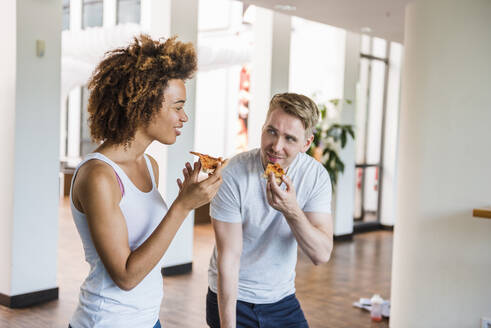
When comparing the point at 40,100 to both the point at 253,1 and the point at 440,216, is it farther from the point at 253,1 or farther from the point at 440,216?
the point at 440,216

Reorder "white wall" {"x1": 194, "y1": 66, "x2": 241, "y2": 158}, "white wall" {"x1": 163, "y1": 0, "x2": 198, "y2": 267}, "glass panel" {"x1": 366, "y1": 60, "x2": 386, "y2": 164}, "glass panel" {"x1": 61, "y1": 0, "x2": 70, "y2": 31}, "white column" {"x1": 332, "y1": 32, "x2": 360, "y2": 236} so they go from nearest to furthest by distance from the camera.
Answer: "white wall" {"x1": 163, "y1": 0, "x2": 198, "y2": 267}
"white column" {"x1": 332, "y1": 32, "x2": 360, "y2": 236}
"glass panel" {"x1": 366, "y1": 60, "x2": 386, "y2": 164}
"white wall" {"x1": 194, "y1": 66, "x2": 241, "y2": 158}
"glass panel" {"x1": 61, "y1": 0, "x2": 70, "y2": 31}

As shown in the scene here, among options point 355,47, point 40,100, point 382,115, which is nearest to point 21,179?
point 40,100

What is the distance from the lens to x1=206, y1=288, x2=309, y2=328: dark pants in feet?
6.91

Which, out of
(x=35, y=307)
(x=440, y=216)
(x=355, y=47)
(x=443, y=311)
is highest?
(x=355, y=47)

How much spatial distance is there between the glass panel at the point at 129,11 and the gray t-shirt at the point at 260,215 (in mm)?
10412

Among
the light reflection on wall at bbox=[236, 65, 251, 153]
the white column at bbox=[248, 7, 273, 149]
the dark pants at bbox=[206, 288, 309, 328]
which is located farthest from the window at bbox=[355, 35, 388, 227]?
the dark pants at bbox=[206, 288, 309, 328]

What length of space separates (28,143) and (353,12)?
3870 millimetres

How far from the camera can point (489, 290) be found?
11.8 feet

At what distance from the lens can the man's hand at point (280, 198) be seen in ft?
6.25

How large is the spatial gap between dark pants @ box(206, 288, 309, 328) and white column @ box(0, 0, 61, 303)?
9.61 feet

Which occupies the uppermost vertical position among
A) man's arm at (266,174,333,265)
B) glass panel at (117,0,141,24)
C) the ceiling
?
glass panel at (117,0,141,24)

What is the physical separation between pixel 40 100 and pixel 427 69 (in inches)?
122

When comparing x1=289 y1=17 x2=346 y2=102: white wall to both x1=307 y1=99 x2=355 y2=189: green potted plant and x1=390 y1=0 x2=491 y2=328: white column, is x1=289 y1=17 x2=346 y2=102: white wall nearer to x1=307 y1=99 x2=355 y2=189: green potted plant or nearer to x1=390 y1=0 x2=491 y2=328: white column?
x1=307 y1=99 x2=355 y2=189: green potted plant

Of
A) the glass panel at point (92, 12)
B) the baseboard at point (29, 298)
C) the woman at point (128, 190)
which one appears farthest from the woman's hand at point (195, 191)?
the glass panel at point (92, 12)
